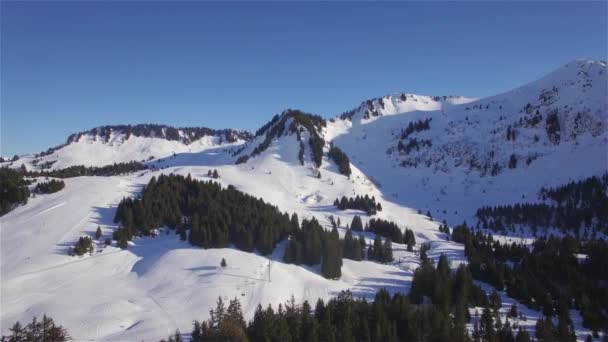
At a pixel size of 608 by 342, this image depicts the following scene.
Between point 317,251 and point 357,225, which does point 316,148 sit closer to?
point 357,225

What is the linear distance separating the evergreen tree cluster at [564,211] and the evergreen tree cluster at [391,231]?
50348 mm

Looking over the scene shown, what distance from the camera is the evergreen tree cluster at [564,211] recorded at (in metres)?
130

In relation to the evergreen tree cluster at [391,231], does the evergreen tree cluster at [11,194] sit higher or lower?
higher

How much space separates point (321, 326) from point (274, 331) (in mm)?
6468

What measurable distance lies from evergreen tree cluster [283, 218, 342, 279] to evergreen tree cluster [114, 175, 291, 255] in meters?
5.95

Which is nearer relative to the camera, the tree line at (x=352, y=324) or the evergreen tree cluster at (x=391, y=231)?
the tree line at (x=352, y=324)

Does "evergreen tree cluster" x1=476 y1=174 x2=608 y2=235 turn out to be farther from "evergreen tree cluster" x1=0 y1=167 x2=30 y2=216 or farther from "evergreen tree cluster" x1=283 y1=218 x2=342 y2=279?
"evergreen tree cluster" x1=0 y1=167 x2=30 y2=216

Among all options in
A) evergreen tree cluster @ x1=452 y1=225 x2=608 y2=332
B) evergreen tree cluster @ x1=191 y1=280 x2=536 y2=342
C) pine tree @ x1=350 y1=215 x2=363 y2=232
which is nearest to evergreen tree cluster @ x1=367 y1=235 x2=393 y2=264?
evergreen tree cluster @ x1=452 y1=225 x2=608 y2=332

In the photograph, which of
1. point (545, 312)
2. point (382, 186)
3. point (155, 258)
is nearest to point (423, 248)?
point (545, 312)

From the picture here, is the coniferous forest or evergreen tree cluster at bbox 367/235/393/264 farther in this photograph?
evergreen tree cluster at bbox 367/235/393/264

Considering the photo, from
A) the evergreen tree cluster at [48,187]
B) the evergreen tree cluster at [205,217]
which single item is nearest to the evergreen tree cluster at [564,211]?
the evergreen tree cluster at [205,217]

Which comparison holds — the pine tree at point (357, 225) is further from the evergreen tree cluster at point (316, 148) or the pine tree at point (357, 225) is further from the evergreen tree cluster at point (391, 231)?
the evergreen tree cluster at point (316, 148)

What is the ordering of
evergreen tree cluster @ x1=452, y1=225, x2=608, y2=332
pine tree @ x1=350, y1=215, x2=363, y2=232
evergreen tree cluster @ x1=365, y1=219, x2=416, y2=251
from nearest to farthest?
evergreen tree cluster @ x1=452, y1=225, x2=608, y2=332 → evergreen tree cluster @ x1=365, y1=219, x2=416, y2=251 → pine tree @ x1=350, y1=215, x2=363, y2=232

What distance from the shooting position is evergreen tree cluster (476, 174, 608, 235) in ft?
427
